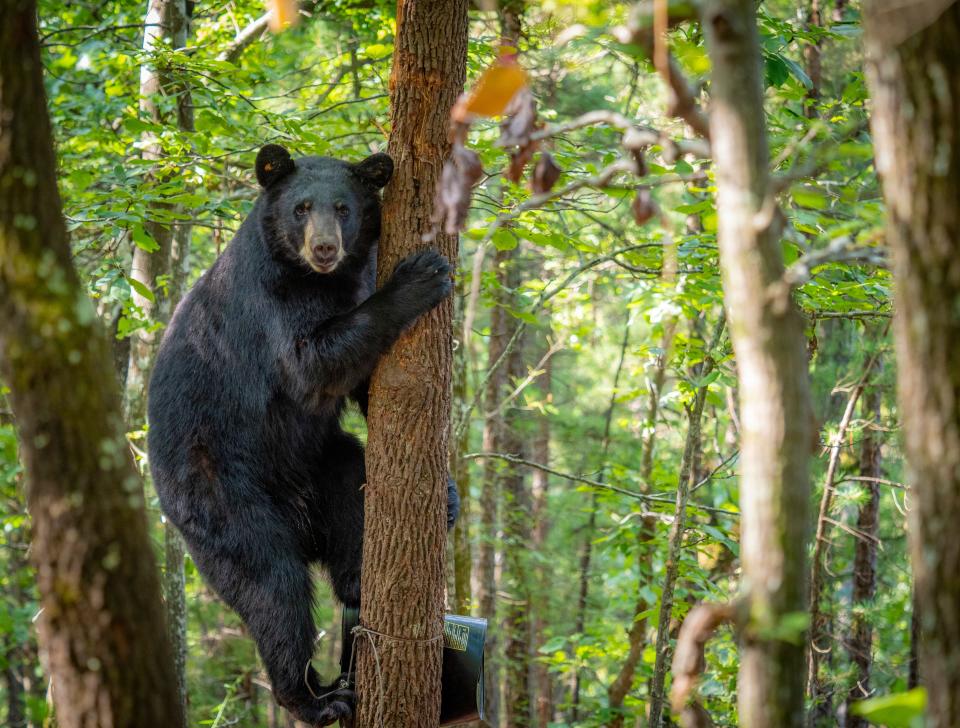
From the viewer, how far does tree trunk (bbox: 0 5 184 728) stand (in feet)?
6.77

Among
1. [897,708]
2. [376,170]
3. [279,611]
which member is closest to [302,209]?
[376,170]

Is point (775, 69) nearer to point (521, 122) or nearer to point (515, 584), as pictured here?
point (521, 122)

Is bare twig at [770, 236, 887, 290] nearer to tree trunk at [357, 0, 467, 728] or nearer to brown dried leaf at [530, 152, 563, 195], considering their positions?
brown dried leaf at [530, 152, 563, 195]

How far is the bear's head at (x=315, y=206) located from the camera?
4.29 meters

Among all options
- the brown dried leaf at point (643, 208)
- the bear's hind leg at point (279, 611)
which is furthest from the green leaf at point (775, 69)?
the bear's hind leg at point (279, 611)

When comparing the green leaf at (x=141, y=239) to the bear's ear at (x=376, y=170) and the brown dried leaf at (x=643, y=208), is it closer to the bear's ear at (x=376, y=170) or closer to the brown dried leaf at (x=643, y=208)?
the bear's ear at (x=376, y=170)

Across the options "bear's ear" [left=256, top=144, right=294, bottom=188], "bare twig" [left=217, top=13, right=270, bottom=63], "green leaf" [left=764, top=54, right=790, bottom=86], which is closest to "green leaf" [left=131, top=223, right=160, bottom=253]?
"bear's ear" [left=256, top=144, right=294, bottom=188]

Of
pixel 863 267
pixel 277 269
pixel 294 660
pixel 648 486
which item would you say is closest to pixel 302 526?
pixel 294 660

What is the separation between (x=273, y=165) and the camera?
464 centimetres

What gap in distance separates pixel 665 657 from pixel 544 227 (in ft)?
9.13

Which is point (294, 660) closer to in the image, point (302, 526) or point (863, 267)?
point (302, 526)

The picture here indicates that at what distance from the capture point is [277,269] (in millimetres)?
4422

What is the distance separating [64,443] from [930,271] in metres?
1.90

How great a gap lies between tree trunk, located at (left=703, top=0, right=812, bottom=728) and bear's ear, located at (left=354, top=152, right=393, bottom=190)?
84.1 inches
